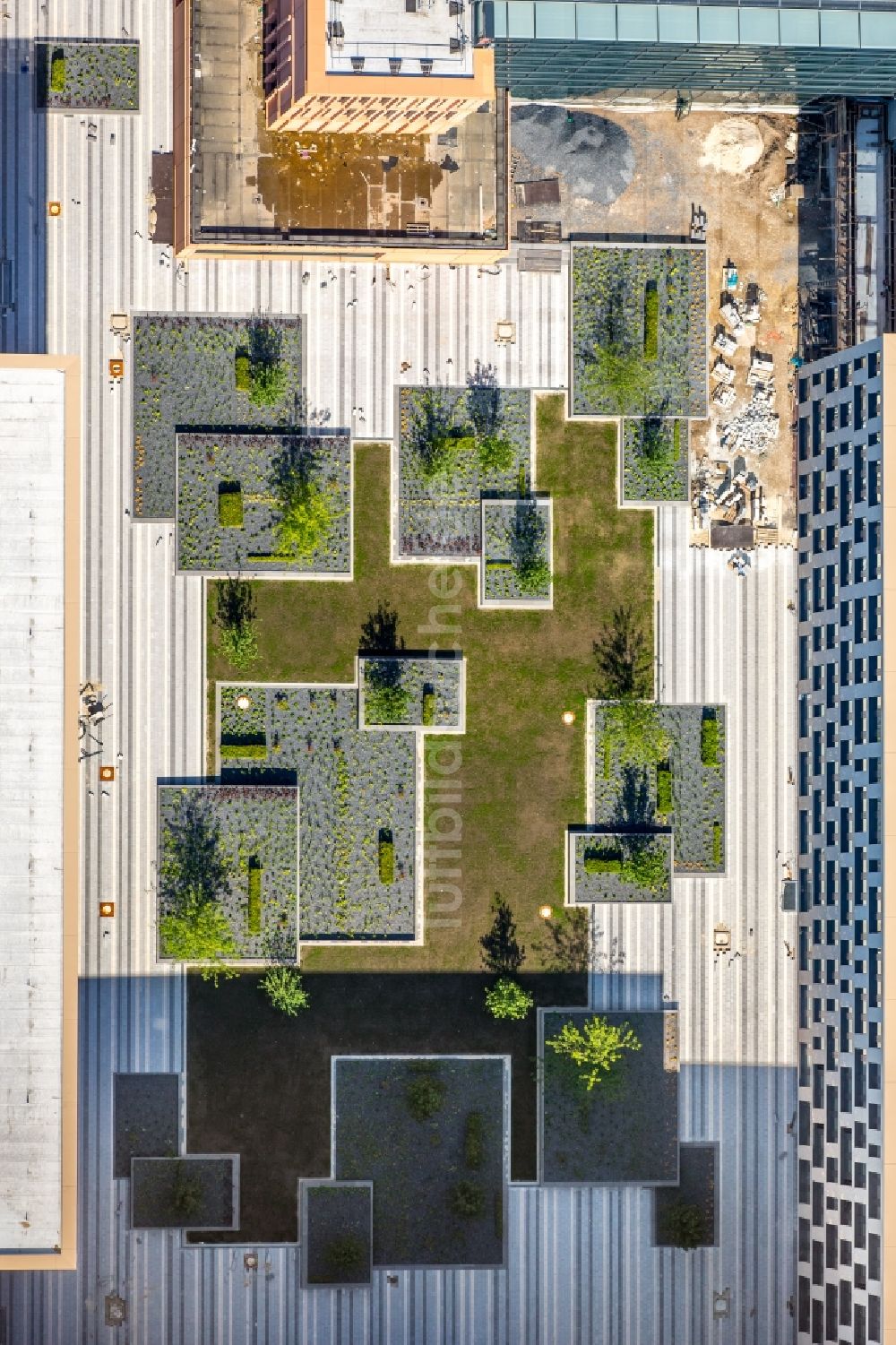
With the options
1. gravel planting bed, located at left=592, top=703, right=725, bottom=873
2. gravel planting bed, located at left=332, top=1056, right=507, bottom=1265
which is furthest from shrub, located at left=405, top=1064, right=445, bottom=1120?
gravel planting bed, located at left=592, top=703, right=725, bottom=873

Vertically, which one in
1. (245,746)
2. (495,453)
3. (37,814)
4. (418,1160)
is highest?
(495,453)

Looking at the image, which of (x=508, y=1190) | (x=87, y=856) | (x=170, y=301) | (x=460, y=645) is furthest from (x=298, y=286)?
(x=508, y=1190)

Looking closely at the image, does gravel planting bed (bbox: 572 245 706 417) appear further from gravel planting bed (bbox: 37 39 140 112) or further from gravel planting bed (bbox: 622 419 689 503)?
gravel planting bed (bbox: 37 39 140 112)

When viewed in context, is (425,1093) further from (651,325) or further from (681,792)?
(651,325)

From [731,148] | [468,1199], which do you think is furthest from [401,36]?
[468,1199]

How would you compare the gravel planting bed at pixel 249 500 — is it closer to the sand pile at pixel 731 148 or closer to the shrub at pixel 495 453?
the shrub at pixel 495 453

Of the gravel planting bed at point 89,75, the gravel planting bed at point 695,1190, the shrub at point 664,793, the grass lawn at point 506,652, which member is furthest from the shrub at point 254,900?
the gravel planting bed at point 89,75
